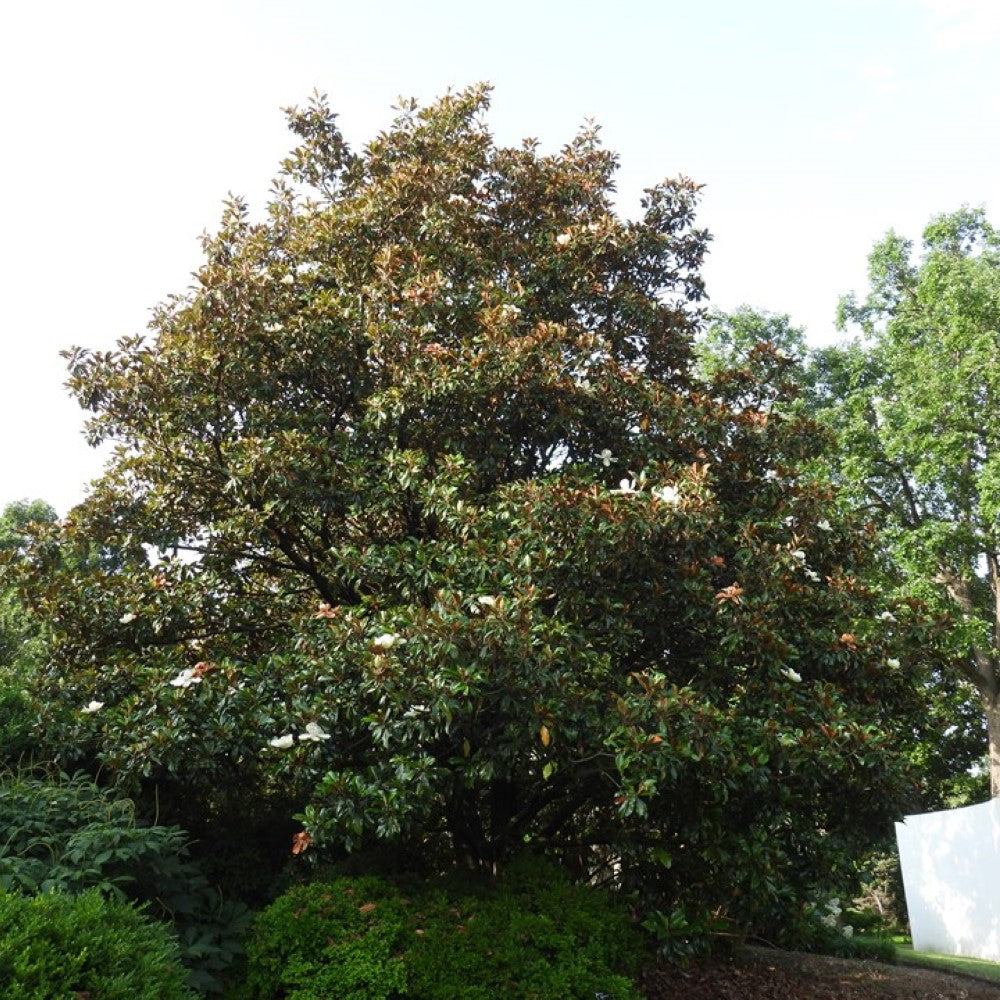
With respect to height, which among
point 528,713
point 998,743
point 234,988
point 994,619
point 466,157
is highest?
point 466,157

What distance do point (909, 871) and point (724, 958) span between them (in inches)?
339

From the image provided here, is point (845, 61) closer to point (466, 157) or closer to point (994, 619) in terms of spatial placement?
point (466, 157)

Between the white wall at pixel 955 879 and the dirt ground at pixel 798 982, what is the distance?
12.9 feet

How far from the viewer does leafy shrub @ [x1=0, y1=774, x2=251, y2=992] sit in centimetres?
489

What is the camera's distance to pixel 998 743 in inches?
709

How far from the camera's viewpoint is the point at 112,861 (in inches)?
206

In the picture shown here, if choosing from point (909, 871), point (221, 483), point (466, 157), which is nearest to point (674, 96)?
point (466, 157)

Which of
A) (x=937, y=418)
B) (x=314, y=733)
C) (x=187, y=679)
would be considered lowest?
(x=314, y=733)

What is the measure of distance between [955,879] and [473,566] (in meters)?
10.5

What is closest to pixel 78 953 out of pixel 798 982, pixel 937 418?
pixel 798 982

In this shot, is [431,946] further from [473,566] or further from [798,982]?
[798,982]

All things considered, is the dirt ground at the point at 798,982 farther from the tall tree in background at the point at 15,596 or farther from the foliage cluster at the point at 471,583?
the tall tree in background at the point at 15,596

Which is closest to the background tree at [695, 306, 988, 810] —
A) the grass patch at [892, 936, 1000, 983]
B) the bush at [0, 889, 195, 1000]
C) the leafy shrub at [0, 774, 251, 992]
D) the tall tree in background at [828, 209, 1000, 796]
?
the tall tree in background at [828, 209, 1000, 796]

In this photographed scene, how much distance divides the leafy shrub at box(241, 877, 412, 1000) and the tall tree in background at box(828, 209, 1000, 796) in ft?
39.1
